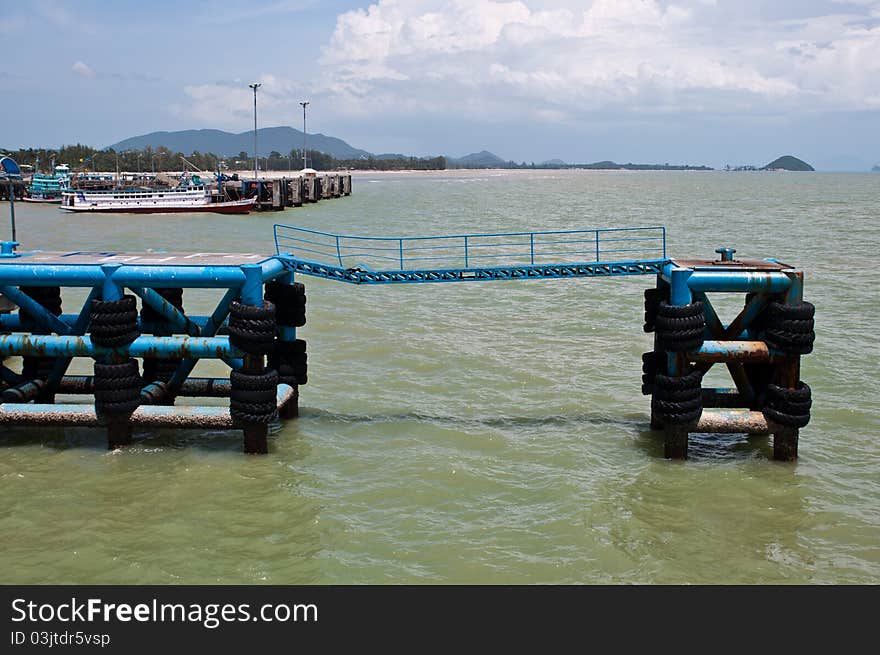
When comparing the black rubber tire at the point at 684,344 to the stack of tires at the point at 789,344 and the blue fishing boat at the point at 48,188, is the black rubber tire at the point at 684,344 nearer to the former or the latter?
the stack of tires at the point at 789,344

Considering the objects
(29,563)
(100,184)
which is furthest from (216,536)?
(100,184)

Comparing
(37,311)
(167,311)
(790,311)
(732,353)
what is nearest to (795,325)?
Result: (790,311)

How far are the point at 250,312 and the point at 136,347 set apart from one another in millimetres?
2078

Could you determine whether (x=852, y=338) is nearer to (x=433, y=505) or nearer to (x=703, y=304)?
(x=703, y=304)

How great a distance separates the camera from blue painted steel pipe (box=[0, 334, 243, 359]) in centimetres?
1443

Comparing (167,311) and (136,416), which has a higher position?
(167,311)

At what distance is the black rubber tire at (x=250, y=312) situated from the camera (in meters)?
14.0

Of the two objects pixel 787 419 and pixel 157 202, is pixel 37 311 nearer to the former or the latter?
pixel 787 419

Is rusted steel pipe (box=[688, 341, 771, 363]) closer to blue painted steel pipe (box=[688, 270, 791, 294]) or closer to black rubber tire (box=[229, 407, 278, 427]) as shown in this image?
blue painted steel pipe (box=[688, 270, 791, 294])

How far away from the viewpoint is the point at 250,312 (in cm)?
1401

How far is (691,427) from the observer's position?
14.4m

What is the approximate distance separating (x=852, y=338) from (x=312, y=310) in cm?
1579

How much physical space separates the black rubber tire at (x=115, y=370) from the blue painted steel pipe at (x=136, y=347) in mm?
183

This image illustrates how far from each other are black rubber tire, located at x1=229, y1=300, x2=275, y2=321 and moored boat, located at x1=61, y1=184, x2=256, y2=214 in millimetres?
66553
